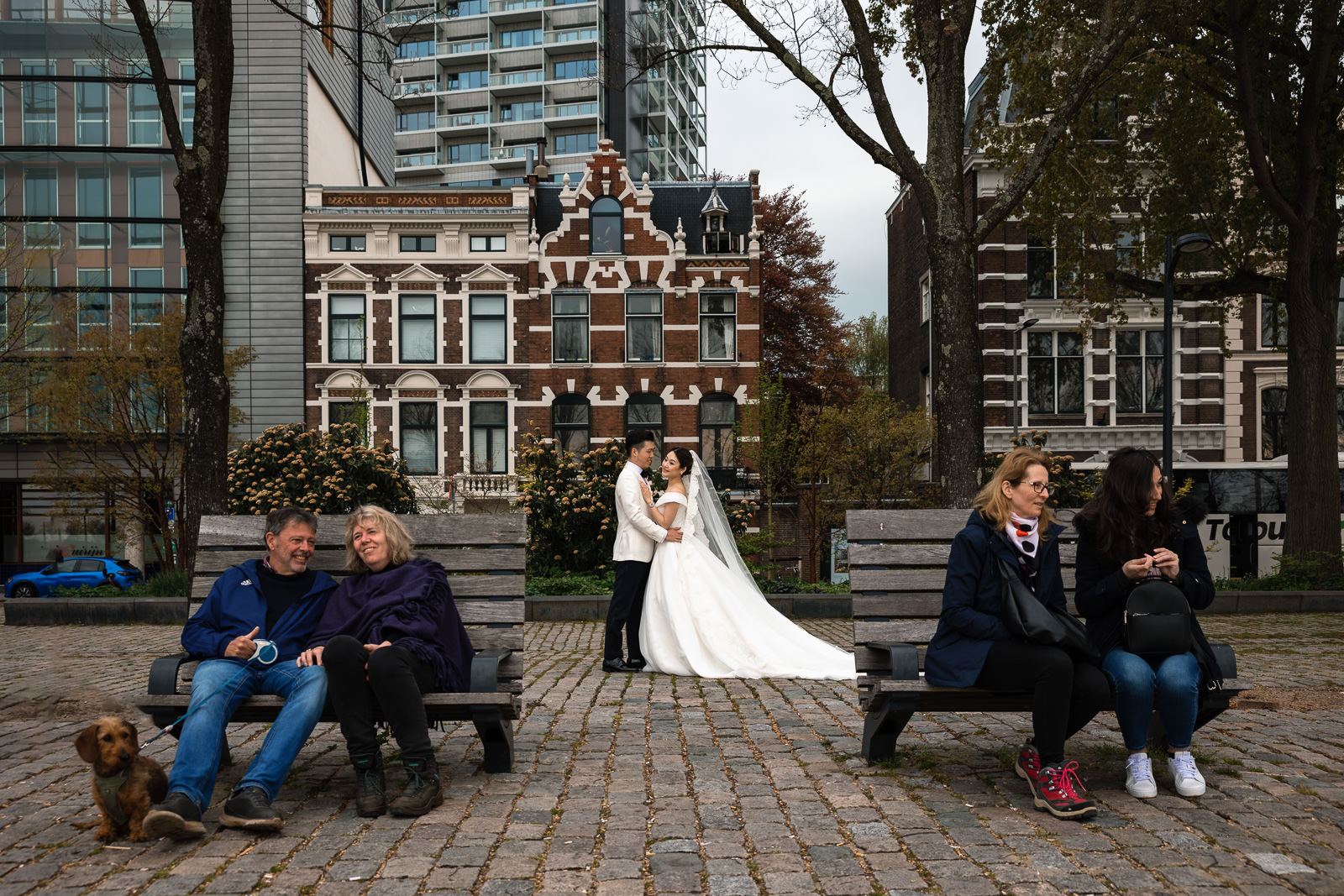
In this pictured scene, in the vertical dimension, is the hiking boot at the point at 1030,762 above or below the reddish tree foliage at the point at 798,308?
below

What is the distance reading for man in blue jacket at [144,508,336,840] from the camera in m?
4.47

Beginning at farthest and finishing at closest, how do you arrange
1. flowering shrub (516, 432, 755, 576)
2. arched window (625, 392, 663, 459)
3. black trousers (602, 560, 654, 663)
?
1. arched window (625, 392, 663, 459)
2. flowering shrub (516, 432, 755, 576)
3. black trousers (602, 560, 654, 663)

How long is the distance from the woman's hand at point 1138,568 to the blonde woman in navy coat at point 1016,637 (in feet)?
0.96

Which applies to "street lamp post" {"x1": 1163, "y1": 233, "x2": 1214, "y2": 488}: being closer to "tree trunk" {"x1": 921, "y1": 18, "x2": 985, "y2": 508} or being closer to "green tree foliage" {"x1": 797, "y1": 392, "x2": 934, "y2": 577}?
"green tree foliage" {"x1": 797, "y1": 392, "x2": 934, "y2": 577}

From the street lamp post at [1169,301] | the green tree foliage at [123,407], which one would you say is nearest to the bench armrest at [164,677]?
the street lamp post at [1169,301]

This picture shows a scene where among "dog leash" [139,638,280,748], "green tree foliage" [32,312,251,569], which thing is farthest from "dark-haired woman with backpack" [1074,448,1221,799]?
"green tree foliage" [32,312,251,569]

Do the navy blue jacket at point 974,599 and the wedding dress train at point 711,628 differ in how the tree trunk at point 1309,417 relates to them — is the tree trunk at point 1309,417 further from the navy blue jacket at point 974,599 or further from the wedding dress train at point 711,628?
the navy blue jacket at point 974,599

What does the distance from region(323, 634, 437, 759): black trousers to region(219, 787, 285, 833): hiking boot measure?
41 centimetres

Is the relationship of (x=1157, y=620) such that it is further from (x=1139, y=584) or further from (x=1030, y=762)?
(x=1030, y=762)

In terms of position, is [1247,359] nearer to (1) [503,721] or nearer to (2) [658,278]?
(2) [658,278]

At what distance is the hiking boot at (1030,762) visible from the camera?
4.85 metres

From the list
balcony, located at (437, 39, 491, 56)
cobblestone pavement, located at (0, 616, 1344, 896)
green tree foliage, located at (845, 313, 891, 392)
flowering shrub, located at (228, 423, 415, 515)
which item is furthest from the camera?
balcony, located at (437, 39, 491, 56)

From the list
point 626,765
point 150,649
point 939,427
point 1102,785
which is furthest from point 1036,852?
point 150,649

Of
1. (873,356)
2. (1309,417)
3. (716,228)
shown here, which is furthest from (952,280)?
(873,356)
